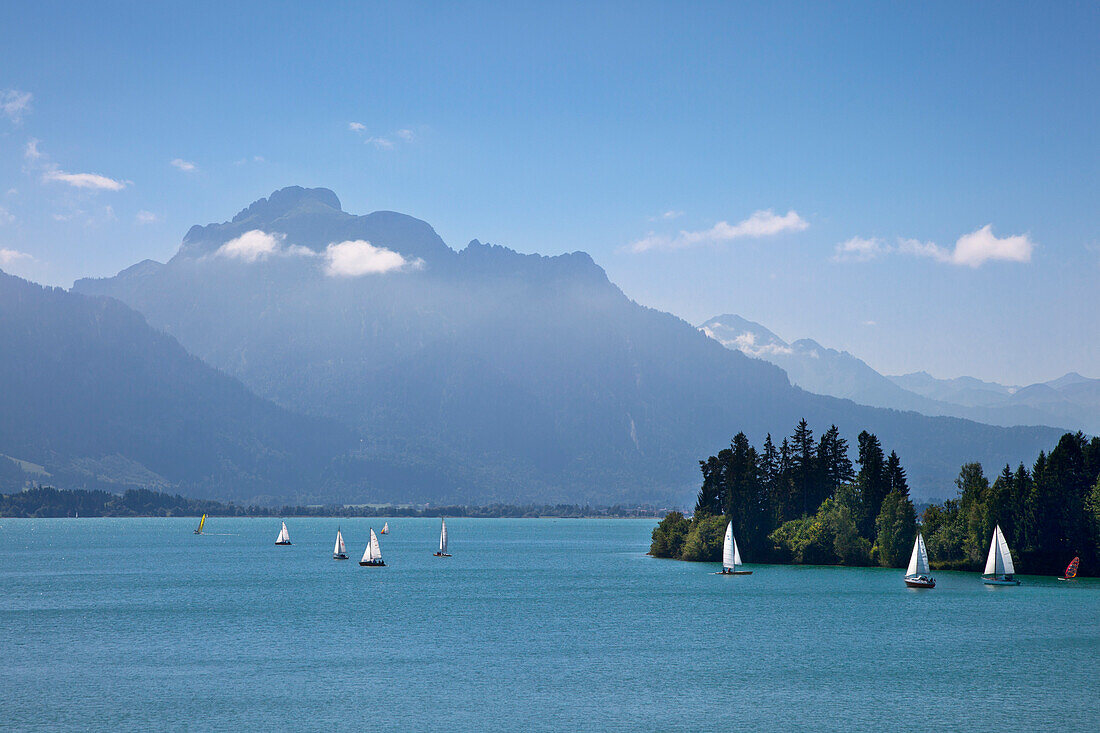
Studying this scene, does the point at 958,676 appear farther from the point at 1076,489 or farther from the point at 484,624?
the point at 1076,489

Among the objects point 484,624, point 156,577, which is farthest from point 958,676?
point 156,577

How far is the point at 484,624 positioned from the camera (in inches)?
4668

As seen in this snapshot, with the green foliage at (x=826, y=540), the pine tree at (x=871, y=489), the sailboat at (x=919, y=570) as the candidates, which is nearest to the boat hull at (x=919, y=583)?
the sailboat at (x=919, y=570)

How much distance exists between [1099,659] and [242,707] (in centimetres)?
6935

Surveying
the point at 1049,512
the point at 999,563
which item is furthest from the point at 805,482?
the point at 999,563

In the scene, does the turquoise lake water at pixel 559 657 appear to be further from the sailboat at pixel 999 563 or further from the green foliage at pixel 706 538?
the green foliage at pixel 706 538

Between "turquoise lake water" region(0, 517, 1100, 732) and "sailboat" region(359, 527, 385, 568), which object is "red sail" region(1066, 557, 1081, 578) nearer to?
"turquoise lake water" region(0, 517, 1100, 732)

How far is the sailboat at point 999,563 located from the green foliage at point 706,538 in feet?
148

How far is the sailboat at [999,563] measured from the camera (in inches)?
5945

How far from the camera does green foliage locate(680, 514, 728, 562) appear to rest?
18875 cm

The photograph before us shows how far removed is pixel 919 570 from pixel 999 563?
12.4m

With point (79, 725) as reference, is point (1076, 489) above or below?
above

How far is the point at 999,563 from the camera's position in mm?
151875

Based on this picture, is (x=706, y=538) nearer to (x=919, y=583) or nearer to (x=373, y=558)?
(x=919, y=583)
